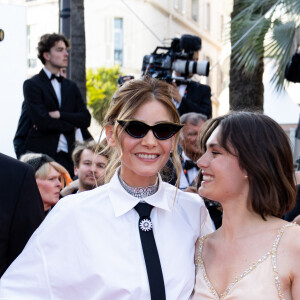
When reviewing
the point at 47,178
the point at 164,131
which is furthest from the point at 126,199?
the point at 47,178

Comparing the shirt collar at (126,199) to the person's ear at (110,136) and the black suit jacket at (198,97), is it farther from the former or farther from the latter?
the black suit jacket at (198,97)

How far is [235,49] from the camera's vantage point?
931 centimetres

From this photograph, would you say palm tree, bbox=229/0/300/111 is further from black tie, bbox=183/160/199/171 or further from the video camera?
black tie, bbox=183/160/199/171

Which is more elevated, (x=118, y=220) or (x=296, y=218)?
(x=118, y=220)

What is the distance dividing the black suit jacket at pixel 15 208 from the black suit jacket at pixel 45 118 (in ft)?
12.8

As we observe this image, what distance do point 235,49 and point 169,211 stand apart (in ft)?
21.4

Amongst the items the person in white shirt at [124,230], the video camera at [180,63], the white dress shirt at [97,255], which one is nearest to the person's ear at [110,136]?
the person in white shirt at [124,230]

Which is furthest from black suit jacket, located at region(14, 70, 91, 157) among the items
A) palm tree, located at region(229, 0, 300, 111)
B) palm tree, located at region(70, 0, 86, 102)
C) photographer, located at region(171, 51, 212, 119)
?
palm tree, located at region(70, 0, 86, 102)

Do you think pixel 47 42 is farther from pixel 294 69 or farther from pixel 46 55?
pixel 294 69

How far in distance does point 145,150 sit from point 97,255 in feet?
1.72

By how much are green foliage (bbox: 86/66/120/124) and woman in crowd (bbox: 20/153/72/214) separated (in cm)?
2197

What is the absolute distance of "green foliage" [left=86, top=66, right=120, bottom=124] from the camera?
28328 mm

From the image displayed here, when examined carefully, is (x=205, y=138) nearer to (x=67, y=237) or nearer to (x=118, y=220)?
(x=118, y=220)

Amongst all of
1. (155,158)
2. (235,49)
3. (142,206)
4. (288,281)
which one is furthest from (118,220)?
(235,49)
